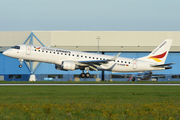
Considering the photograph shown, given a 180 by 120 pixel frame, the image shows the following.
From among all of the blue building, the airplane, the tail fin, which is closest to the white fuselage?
the tail fin

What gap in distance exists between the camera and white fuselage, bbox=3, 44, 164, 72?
42.2 m

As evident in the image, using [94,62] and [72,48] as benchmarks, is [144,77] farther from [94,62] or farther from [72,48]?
[94,62]

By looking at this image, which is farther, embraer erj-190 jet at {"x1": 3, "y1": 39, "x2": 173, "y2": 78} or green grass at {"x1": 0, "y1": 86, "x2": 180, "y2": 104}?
embraer erj-190 jet at {"x1": 3, "y1": 39, "x2": 173, "y2": 78}

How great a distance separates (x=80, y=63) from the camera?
45125 mm

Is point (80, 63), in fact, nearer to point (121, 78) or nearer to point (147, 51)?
point (121, 78)

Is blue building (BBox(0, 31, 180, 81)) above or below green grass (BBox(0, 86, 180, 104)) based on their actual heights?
above

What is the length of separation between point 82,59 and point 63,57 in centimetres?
363

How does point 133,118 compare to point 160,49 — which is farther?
point 160,49

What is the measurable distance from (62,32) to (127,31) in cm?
1906

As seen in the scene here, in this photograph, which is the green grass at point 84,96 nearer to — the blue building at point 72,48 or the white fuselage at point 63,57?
the white fuselage at point 63,57

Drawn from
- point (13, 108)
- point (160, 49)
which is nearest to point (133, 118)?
point (13, 108)

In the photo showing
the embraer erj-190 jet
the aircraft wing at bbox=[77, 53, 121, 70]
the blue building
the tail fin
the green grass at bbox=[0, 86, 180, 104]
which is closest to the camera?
the green grass at bbox=[0, 86, 180, 104]

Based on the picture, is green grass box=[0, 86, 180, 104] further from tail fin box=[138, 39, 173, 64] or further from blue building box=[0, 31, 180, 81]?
blue building box=[0, 31, 180, 81]

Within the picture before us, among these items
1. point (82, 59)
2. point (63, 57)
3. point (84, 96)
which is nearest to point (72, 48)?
point (82, 59)
